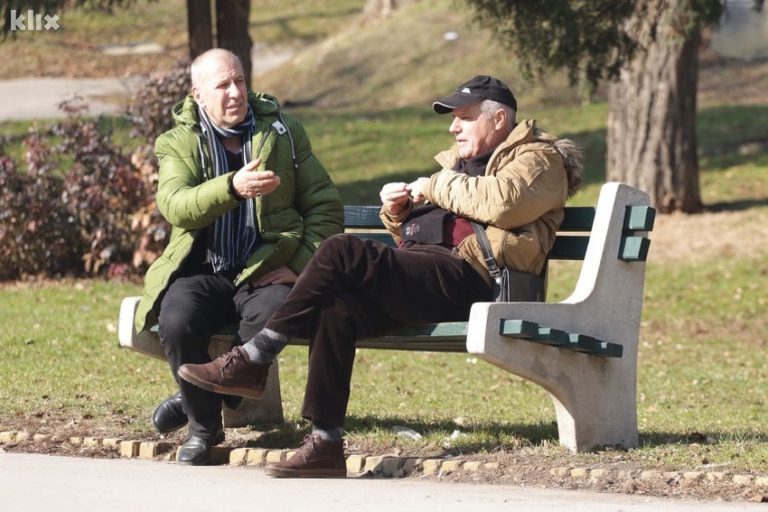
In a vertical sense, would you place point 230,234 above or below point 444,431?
above

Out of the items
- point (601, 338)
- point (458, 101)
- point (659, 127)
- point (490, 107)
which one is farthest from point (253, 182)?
point (659, 127)

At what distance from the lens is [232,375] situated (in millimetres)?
5465

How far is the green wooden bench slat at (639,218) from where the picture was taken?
5844mm

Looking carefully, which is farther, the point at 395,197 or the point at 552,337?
the point at 395,197

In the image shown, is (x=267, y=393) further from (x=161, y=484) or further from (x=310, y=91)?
(x=310, y=91)

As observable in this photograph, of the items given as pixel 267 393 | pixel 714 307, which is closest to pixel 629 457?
pixel 267 393

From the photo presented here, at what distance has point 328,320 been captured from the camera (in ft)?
17.8

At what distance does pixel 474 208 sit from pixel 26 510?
2.01 meters

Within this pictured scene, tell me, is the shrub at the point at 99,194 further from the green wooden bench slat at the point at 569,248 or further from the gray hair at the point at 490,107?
the gray hair at the point at 490,107

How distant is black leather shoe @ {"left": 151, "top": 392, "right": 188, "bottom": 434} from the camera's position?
6023 millimetres

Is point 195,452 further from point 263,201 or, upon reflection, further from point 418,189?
point 418,189

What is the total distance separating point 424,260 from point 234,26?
35.1 feet

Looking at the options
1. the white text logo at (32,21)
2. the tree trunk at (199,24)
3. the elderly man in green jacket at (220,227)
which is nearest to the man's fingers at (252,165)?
the elderly man in green jacket at (220,227)

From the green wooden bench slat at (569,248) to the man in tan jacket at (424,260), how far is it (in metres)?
0.28
